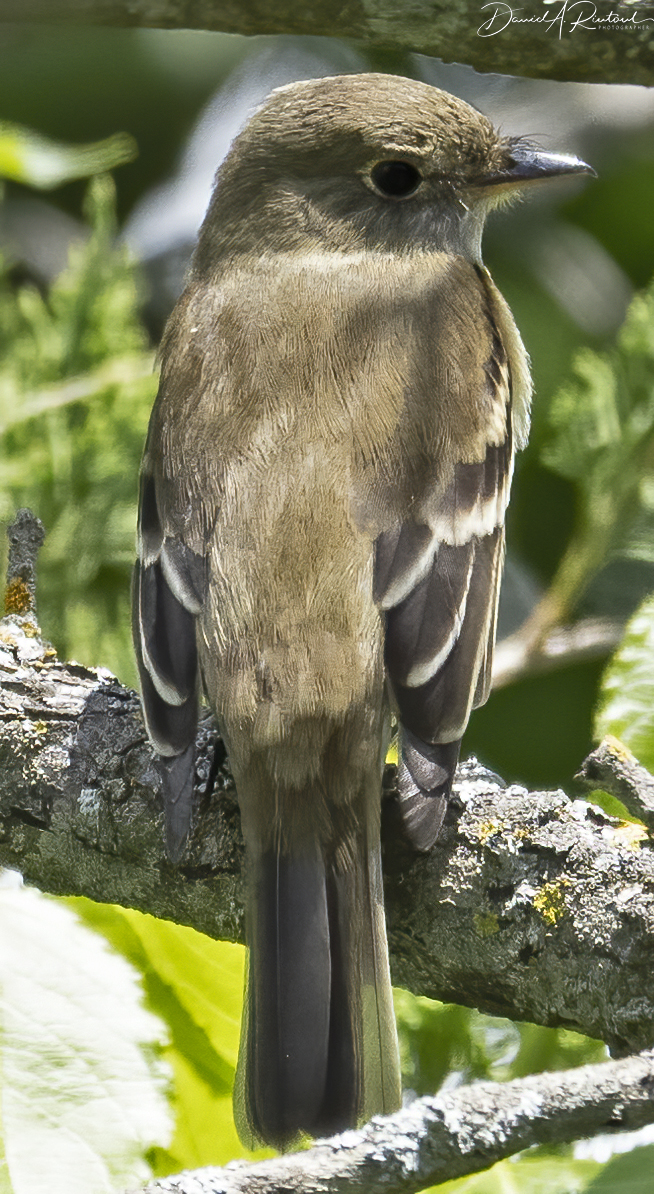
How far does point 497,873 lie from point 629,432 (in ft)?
5.71

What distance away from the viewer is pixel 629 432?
11.5 ft

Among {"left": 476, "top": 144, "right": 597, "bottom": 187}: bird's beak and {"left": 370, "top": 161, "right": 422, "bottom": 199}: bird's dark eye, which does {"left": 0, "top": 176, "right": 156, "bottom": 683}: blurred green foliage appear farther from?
{"left": 476, "top": 144, "right": 597, "bottom": 187}: bird's beak

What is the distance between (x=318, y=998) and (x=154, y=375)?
1878 mm

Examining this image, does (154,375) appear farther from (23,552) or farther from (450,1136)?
(450,1136)

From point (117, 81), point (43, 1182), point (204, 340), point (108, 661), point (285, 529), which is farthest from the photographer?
point (117, 81)

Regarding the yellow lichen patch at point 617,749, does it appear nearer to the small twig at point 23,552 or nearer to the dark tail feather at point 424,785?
the dark tail feather at point 424,785

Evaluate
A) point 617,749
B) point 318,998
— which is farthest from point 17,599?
point 617,749

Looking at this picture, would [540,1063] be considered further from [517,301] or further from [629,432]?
[517,301]

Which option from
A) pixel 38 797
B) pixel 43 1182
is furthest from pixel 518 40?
pixel 43 1182

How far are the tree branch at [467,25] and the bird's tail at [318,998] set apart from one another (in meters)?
1.59

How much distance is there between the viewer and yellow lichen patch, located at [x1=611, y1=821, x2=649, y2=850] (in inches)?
82.9

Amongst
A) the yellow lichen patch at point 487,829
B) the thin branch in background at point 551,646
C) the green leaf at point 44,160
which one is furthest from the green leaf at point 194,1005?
the green leaf at point 44,160

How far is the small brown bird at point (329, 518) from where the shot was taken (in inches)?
81.6

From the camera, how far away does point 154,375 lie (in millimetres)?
3385
